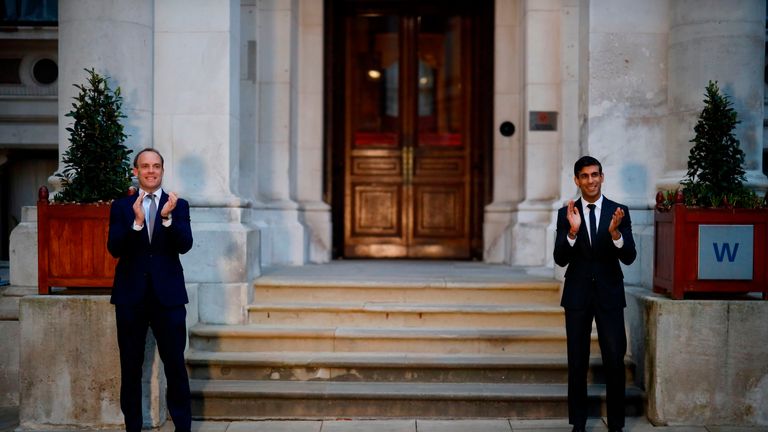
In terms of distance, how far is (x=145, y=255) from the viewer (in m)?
5.31

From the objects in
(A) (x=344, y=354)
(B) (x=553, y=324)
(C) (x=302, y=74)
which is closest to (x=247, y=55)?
(C) (x=302, y=74)

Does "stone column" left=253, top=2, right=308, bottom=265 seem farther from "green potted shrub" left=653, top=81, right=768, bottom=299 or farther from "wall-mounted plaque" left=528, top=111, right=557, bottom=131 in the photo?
"green potted shrub" left=653, top=81, right=768, bottom=299

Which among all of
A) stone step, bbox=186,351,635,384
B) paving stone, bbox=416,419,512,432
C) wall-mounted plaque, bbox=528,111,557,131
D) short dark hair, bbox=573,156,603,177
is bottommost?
paving stone, bbox=416,419,512,432

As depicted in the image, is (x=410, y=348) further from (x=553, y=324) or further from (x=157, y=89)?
(x=157, y=89)

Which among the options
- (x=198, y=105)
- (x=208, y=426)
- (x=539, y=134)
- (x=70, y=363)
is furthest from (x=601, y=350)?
(x=539, y=134)

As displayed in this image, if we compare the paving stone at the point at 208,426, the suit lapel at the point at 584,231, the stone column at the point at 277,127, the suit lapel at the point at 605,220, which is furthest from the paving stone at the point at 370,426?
the stone column at the point at 277,127

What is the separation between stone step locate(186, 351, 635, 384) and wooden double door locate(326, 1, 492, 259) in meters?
4.30

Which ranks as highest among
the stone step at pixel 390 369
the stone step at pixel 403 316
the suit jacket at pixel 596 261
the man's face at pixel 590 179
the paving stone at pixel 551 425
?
the man's face at pixel 590 179

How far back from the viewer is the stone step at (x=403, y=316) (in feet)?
23.1

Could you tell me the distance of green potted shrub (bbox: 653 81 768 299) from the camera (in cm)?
579

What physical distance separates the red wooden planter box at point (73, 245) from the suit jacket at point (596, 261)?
131 inches

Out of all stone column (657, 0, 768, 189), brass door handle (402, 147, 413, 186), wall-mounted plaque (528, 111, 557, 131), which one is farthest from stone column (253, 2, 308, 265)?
stone column (657, 0, 768, 189)

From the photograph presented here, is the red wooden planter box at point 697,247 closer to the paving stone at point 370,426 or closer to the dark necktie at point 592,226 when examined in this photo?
the dark necktie at point 592,226

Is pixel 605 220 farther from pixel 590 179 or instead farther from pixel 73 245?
pixel 73 245
